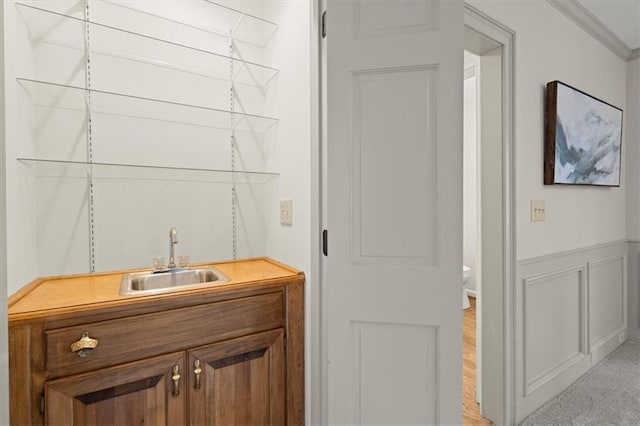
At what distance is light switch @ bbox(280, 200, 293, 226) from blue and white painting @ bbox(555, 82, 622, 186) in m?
1.63

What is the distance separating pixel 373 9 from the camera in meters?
1.15

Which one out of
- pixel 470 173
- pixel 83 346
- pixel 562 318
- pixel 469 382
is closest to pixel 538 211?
pixel 562 318

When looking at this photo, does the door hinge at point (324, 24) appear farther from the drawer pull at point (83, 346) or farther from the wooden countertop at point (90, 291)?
the drawer pull at point (83, 346)

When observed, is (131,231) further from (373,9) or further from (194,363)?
(373,9)

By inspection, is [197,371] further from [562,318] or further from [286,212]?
[562,318]

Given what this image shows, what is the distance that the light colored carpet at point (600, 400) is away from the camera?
1.78 meters

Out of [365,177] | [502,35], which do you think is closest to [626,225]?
[502,35]

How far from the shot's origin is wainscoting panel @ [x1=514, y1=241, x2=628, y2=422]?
1798 millimetres

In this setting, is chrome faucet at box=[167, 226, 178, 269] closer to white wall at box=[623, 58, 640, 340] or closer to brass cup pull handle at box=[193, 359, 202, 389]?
brass cup pull handle at box=[193, 359, 202, 389]

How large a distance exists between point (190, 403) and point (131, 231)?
0.86 m

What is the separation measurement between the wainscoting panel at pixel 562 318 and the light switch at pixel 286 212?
1.30 meters

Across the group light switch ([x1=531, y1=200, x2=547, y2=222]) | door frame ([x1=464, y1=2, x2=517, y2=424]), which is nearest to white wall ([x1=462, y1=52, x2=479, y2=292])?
light switch ([x1=531, y1=200, x2=547, y2=222])

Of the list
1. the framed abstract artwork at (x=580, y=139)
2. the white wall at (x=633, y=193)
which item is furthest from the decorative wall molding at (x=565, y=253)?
the framed abstract artwork at (x=580, y=139)

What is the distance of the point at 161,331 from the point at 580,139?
271 centimetres
